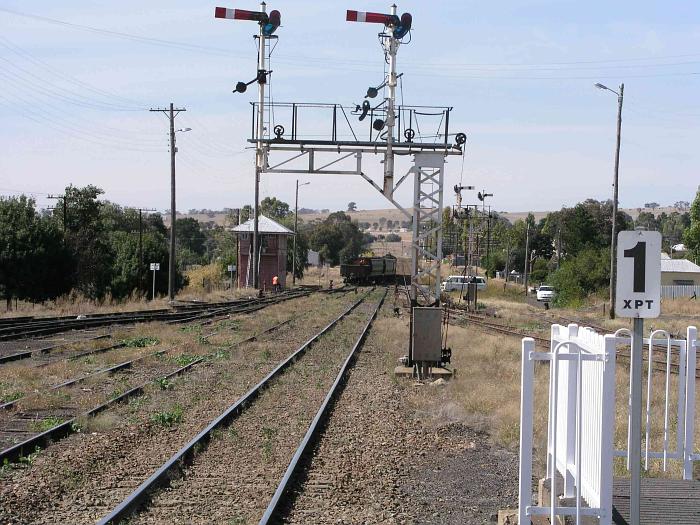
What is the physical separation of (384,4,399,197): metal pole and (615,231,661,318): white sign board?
12.5 m

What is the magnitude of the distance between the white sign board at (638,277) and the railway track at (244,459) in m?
3.49

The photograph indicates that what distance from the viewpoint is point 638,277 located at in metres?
5.19

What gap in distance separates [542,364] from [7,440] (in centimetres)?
1137

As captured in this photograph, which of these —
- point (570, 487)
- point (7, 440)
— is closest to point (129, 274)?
point (7, 440)

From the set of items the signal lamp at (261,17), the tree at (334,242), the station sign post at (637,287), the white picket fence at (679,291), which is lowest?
the white picket fence at (679,291)

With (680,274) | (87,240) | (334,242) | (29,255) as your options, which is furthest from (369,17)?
(334,242)

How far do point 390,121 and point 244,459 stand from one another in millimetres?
9534

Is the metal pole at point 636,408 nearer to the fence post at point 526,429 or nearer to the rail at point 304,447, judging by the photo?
the fence post at point 526,429

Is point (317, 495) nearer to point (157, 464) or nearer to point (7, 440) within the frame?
point (157, 464)

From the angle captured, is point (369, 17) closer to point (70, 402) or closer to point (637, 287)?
point (70, 402)

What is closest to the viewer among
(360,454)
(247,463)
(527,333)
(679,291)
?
(247,463)

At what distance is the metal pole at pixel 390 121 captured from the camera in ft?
56.5

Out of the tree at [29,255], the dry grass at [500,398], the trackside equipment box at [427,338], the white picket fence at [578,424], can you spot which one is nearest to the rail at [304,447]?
the dry grass at [500,398]

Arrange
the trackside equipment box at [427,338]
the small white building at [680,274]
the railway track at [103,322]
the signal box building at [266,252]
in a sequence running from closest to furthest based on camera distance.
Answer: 1. the trackside equipment box at [427,338]
2. the railway track at [103,322]
3. the small white building at [680,274]
4. the signal box building at [266,252]
